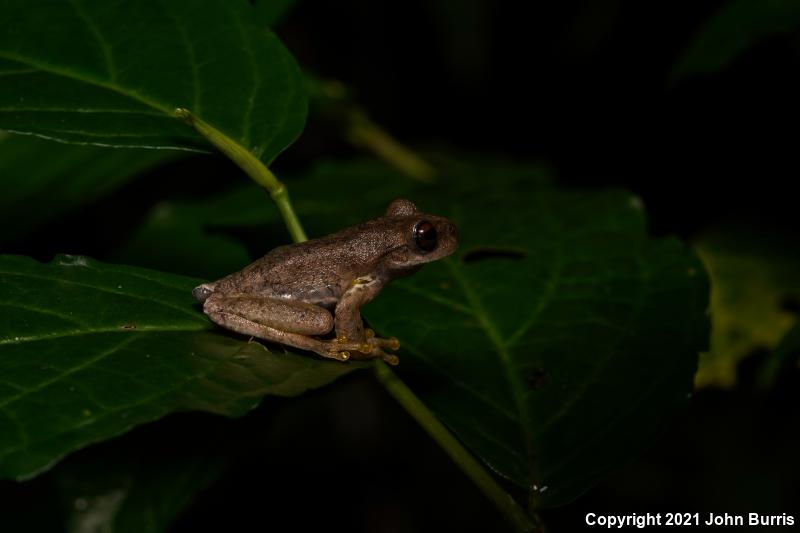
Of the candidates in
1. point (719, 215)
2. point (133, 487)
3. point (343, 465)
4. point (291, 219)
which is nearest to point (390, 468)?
point (343, 465)

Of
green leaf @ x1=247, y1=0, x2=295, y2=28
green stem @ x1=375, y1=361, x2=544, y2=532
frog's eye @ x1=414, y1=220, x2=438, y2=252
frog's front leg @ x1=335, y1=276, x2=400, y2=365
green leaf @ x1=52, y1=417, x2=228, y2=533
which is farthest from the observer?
green leaf @ x1=52, y1=417, x2=228, y2=533

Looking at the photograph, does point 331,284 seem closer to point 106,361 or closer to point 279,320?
point 279,320

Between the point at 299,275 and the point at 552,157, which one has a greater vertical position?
the point at 552,157

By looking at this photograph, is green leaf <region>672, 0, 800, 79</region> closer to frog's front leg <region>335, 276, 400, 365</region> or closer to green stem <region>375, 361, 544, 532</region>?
frog's front leg <region>335, 276, 400, 365</region>

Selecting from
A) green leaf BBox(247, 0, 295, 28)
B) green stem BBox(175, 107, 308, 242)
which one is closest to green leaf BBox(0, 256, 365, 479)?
green stem BBox(175, 107, 308, 242)

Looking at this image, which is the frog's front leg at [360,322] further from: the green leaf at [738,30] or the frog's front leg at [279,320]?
the green leaf at [738,30]

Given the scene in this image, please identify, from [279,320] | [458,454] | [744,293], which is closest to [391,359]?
[458,454]
